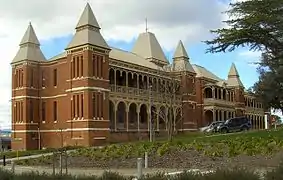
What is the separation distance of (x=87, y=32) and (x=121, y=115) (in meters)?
13.4

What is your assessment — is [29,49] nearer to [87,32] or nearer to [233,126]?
[87,32]

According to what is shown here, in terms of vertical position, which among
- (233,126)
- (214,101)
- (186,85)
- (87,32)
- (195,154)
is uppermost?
(87,32)

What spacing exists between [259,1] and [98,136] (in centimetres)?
3094

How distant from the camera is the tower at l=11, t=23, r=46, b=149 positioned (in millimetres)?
59344

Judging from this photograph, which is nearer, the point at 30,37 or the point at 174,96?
the point at 174,96

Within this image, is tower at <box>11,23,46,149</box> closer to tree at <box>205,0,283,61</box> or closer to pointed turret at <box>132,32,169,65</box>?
pointed turret at <box>132,32,169,65</box>

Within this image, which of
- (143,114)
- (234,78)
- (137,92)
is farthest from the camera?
(234,78)

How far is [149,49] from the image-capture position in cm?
7825

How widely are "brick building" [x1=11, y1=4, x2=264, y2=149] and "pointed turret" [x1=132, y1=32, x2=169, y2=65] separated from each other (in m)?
2.97

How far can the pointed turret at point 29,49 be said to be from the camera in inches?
2414

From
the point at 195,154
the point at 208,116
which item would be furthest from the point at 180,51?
the point at 195,154

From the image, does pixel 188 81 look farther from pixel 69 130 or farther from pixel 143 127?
pixel 69 130

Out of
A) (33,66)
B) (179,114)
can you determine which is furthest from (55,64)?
(179,114)

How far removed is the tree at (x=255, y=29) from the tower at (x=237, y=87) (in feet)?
211
